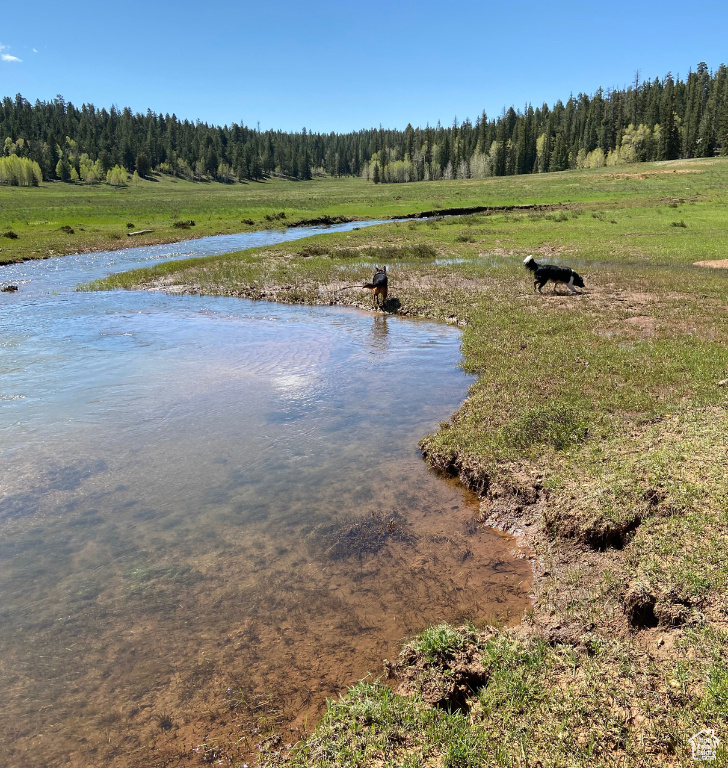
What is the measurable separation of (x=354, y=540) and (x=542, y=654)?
2.67 m

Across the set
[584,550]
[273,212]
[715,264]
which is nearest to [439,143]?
[273,212]

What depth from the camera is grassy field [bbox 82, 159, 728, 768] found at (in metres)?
3.55

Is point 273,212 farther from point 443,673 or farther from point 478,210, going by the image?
point 443,673

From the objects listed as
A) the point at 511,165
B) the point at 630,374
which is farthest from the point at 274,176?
the point at 630,374

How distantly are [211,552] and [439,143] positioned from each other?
594 feet

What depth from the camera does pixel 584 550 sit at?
5.77 metres

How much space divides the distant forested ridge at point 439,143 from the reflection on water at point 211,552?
13774 centimetres

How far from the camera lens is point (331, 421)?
9711 millimetres

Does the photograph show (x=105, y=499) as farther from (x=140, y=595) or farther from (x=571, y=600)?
(x=571, y=600)
